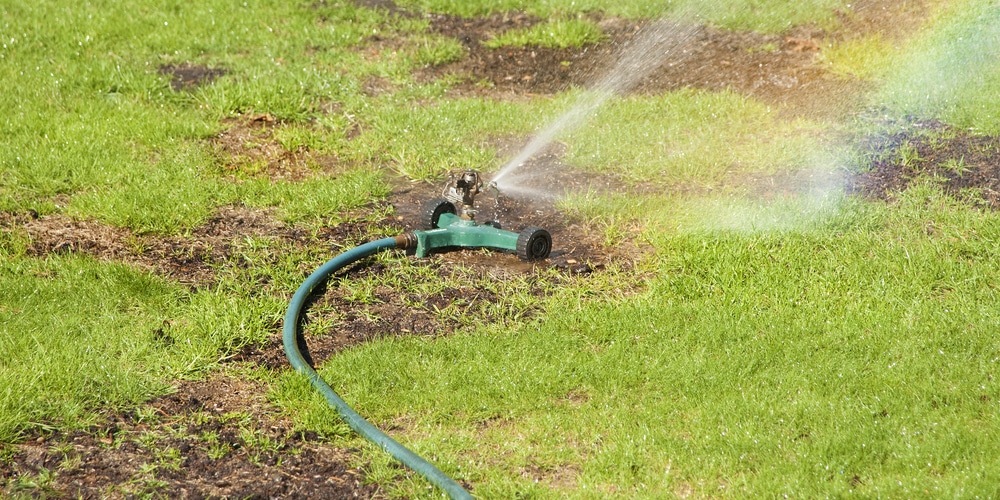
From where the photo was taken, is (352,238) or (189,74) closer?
(352,238)

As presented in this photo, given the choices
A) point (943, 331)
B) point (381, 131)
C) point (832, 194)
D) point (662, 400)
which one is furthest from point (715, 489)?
point (381, 131)

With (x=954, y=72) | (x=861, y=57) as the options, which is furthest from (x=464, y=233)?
(x=954, y=72)

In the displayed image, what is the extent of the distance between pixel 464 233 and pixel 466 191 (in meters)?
0.23

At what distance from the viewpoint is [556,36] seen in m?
7.80

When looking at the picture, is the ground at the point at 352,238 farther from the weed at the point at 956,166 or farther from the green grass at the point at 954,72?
the green grass at the point at 954,72

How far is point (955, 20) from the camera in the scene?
735cm

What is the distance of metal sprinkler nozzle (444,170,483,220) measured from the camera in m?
4.99

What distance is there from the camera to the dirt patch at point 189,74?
267 inches

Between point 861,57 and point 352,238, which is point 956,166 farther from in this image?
point 352,238

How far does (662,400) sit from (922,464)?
3.03ft

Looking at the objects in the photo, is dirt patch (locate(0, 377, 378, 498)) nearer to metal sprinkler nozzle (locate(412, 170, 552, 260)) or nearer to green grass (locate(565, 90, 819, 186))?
metal sprinkler nozzle (locate(412, 170, 552, 260))

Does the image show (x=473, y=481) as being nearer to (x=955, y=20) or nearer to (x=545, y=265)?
(x=545, y=265)

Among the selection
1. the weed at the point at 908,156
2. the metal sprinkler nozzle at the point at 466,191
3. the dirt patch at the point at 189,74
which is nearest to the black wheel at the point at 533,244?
the metal sprinkler nozzle at the point at 466,191

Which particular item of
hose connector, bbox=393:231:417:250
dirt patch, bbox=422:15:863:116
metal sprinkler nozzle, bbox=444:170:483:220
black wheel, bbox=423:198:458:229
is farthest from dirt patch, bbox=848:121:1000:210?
hose connector, bbox=393:231:417:250
